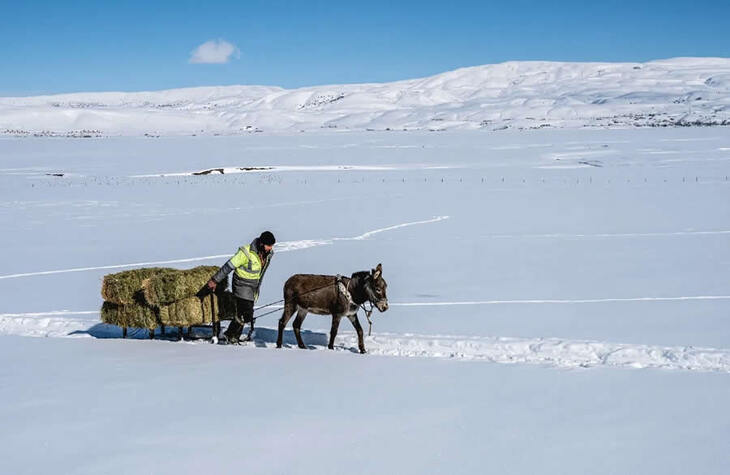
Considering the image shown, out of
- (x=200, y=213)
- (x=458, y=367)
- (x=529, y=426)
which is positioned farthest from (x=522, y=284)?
(x=200, y=213)

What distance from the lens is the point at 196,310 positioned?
927cm

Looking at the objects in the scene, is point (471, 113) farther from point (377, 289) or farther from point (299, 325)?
point (377, 289)

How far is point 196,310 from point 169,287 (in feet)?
1.59

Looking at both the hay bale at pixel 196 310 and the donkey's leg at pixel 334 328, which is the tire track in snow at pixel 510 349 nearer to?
the donkey's leg at pixel 334 328

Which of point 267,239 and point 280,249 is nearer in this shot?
point 267,239

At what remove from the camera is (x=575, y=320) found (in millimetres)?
10539

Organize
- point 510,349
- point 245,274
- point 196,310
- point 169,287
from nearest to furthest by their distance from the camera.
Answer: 1. point 510,349
2. point 245,274
3. point 169,287
4. point 196,310

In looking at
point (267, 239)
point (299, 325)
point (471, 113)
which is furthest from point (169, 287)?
point (471, 113)

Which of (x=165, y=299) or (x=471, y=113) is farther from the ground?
(x=471, y=113)

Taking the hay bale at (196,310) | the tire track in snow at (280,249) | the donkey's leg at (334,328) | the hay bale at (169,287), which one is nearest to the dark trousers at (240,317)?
the hay bale at (196,310)

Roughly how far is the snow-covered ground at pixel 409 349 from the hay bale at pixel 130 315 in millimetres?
314

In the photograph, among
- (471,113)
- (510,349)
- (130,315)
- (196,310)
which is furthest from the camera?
(471,113)

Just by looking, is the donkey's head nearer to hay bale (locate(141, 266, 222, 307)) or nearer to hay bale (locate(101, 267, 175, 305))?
hay bale (locate(141, 266, 222, 307))

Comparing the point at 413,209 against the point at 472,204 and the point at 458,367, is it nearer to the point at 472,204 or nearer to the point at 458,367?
the point at 472,204
